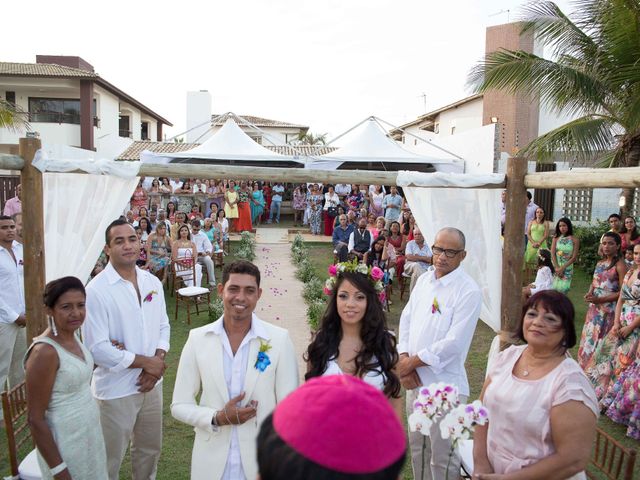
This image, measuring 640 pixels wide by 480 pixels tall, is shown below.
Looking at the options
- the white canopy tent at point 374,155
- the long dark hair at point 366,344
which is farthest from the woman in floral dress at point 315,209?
the long dark hair at point 366,344

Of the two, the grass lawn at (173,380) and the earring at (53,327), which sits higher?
the earring at (53,327)

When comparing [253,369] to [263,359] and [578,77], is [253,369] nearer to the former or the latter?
[263,359]

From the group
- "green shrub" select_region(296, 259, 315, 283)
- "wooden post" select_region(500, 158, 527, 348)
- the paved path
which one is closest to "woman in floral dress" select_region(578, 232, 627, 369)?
"wooden post" select_region(500, 158, 527, 348)

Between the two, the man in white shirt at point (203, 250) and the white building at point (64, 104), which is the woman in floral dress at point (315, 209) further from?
the white building at point (64, 104)

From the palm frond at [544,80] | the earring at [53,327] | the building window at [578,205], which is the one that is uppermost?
the palm frond at [544,80]

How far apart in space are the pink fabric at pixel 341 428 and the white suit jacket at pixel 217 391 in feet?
6.12

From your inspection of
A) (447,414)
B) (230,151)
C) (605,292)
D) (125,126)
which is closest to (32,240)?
(447,414)

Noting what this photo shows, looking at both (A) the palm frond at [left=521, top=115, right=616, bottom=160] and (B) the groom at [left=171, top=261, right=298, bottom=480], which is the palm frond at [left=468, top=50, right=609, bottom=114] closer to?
(A) the palm frond at [left=521, top=115, right=616, bottom=160]

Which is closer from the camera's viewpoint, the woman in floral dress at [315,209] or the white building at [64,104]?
the woman in floral dress at [315,209]

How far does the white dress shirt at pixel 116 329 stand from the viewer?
11.6 ft

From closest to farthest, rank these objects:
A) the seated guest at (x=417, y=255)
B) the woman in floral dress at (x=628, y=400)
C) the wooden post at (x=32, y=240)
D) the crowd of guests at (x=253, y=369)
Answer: the crowd of guests at (x=253, y=369) < the wooden post at (x=32, y=240) < the woman in floral dress at (x=628, y=400) < the seated guest at (x=417, y=255)

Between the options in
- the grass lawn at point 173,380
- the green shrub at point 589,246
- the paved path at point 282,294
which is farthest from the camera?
the green shrub at point 589,246

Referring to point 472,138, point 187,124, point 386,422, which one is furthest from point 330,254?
point 187,124

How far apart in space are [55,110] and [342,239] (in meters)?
21.0
